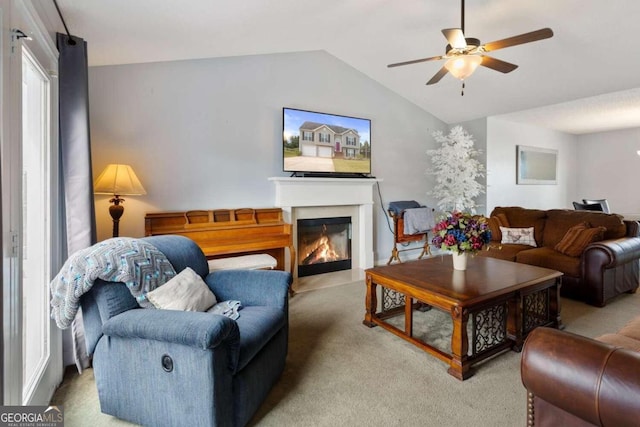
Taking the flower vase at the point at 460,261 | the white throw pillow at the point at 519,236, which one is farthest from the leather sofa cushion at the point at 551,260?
the flower vase at the point at 460,261

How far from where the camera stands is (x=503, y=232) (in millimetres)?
4277

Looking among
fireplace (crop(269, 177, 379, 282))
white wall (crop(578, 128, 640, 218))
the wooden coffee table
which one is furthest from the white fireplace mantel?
white wall (crop(578, 128, 640, 218))

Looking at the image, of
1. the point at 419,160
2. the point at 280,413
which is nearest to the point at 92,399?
the point at 280,413

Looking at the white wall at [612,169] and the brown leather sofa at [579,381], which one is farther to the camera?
the white wall at [612,169]

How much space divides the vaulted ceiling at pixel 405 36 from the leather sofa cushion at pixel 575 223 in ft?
5.28

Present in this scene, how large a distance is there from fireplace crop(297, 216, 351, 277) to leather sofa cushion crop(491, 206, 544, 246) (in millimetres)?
2159

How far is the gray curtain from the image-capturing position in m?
2.02

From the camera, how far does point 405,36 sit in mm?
3676

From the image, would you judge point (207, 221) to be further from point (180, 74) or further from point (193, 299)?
point (193, 299)

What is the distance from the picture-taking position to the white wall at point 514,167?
17.8 feet

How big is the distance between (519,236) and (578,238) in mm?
720

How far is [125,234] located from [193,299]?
1896mm

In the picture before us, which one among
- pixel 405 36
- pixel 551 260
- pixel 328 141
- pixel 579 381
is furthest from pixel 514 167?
pixel 579 381

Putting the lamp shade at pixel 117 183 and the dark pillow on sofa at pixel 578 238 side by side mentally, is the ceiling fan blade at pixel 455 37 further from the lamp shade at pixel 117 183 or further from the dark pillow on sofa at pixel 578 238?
the lamp shade at pixel 117 183
